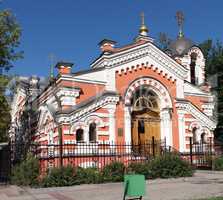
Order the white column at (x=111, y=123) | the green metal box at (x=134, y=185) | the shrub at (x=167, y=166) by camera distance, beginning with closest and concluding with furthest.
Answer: the green metal box at (x=134, y=185) < the shrub at (x=167, y=166) < the white column at (x=111, y=123)

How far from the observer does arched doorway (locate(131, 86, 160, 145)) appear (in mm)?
23203

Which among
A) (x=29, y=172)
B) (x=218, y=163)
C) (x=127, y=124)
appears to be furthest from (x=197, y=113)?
(x=29, y=172)

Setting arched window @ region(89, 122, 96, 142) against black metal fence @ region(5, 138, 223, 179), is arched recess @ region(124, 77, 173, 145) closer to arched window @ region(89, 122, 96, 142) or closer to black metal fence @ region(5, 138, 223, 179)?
black metal fence @ region(5, 138, 223, 179)

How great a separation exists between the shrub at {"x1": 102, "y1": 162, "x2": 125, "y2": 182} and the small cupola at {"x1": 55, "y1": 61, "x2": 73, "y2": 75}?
6100mm

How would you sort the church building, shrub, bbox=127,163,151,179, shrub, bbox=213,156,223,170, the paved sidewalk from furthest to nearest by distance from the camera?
shrub, bbox=213,156,223,170 < the church building < shrub, bbox=127,163,151,179 < the paved sidewalk

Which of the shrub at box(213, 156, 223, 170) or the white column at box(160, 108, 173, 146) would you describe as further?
the white column at box(160, 108, 173, 146)

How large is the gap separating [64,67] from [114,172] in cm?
670

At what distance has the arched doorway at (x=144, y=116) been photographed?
23203mm

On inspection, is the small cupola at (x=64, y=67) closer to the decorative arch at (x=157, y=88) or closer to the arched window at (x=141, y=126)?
the decorative arch at (x=157, y=88)

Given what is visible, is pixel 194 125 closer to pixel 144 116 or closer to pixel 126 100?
pixel 144 116

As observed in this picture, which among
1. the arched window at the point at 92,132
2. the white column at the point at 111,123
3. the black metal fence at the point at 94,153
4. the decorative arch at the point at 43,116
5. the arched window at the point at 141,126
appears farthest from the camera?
the arched window at the point at 141,126

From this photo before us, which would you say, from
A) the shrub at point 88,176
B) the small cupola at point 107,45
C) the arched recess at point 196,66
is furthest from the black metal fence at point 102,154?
the arched recess at point 196,66

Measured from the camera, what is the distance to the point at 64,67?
20938mm

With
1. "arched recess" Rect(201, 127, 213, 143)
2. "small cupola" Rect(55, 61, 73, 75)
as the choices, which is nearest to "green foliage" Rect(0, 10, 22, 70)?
"small cupola" Rect(55, 61, 73, 75)
